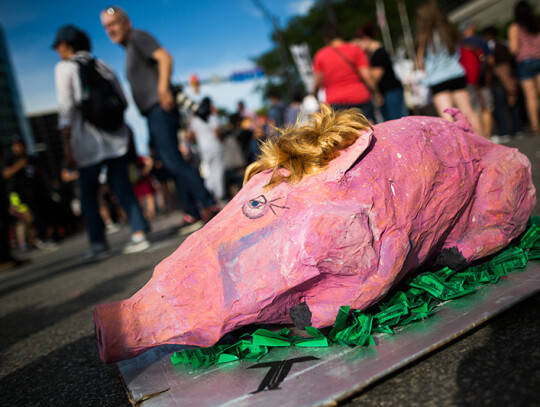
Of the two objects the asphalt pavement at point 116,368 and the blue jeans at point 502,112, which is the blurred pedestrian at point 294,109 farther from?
the asphalt pavement at point 116,368

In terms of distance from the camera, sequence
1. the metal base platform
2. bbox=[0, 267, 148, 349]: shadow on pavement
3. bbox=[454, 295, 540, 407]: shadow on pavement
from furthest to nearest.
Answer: bbox=[0, 267, 148, 349]: shadow on pavement < the metal base platform < bbox=[454, 295, 540, 407]: shadow on pavement

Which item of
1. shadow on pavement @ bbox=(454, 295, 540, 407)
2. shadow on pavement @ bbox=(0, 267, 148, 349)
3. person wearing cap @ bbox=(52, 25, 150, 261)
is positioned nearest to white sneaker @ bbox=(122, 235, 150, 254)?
person wearing cap @ bbox=(52, 25, 150, 261)

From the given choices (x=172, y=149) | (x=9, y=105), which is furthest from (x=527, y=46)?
(x=9, y=105)

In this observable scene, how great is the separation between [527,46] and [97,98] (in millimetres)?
6325

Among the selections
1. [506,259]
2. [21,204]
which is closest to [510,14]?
[21,204]

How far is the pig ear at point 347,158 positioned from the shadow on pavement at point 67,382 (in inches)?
43.4

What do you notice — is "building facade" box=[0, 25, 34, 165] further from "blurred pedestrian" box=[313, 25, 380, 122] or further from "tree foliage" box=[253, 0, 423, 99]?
"blurred pedestrian" box=[313, 25, 380, 122]

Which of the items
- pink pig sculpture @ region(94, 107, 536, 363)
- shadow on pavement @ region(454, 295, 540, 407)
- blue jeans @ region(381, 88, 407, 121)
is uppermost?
blue jeans @ region(381, 88, 407, 121)

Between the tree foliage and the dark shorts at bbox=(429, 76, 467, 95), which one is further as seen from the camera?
the tree foliage

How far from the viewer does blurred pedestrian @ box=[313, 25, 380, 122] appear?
4781 millimetres

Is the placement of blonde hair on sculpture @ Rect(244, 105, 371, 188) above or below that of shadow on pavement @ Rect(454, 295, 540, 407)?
above

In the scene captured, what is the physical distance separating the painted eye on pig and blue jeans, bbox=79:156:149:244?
364cm

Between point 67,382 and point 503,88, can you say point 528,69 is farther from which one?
point 67,382

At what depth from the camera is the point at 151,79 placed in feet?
15.0
